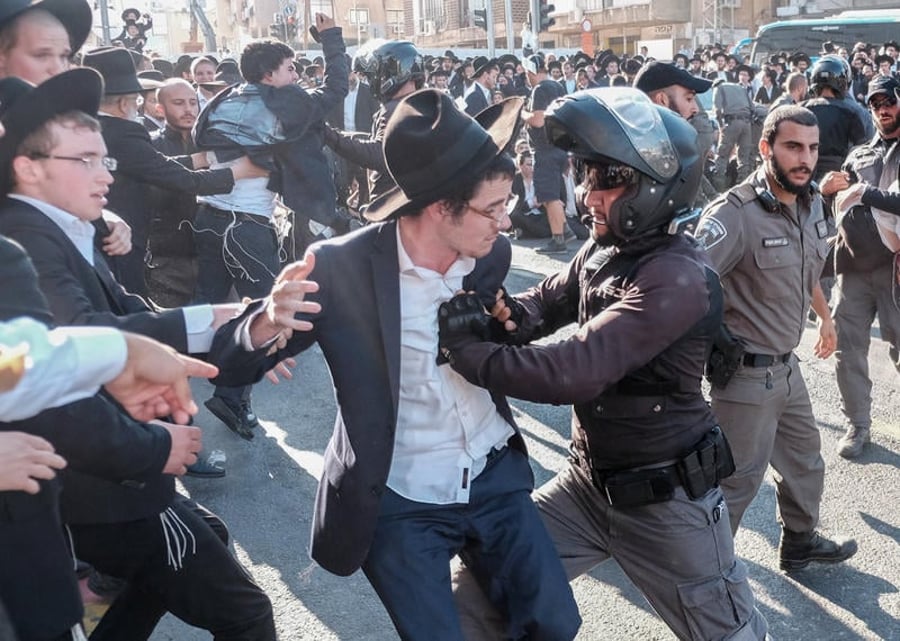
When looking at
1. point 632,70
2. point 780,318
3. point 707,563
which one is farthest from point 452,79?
point 707,563

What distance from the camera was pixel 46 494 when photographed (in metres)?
2.03

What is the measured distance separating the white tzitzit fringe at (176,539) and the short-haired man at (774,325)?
1956mm

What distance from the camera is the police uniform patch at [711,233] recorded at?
3.64 meters

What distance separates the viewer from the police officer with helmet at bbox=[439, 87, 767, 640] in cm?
241

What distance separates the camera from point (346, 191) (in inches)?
390

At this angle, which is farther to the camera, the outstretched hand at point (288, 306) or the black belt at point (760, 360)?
the black belt at point (760, 360)

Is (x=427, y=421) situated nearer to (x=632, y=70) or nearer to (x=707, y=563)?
(x=707, y=563)

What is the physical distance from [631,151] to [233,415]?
3601mm

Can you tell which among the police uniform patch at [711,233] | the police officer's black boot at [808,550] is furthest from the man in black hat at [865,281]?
the police uniform patch at [711,233]

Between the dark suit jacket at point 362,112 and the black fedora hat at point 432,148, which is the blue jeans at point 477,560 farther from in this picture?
the dark suit jacket at point 362,112

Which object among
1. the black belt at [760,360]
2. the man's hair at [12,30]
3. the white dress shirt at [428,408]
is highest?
the man's hair at [12,30]

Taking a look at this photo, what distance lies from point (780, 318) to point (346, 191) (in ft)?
22.2

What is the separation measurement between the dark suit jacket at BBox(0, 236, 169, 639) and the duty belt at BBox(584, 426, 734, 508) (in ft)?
4.19

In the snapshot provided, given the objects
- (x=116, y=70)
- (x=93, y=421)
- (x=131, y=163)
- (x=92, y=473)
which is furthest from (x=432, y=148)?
(x=116, y=70)
